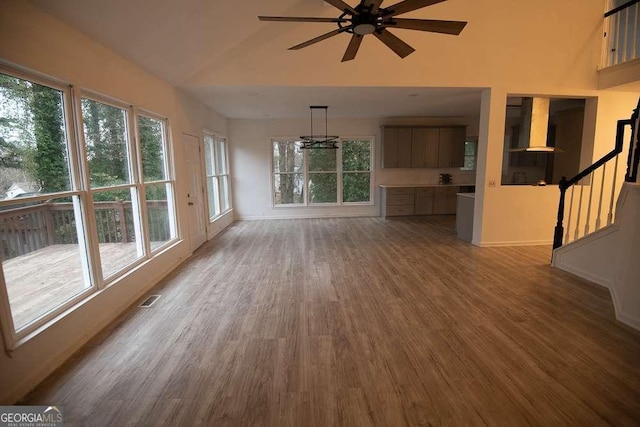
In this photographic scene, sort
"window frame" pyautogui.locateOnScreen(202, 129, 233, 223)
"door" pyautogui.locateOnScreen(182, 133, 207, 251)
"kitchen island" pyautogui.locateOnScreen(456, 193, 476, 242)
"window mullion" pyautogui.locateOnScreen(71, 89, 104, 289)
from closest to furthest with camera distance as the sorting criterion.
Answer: "window mullion" pyautogui.locateOnScreen(71, 89, 104, 289), "door" pyautogui.locateOnScreen(182, 133, 207, 251), "kitchen island" pyautogui.locateOnScreen(456, 193, 476, 242), "window frame" pyautogui.locateOnScreen(202, 129, 233, 223)

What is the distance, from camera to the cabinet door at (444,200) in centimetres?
821

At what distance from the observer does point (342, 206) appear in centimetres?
848

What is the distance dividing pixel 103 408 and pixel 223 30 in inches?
155

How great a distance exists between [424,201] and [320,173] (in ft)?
9.84

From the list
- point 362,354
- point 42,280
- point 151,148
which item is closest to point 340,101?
point 151,148

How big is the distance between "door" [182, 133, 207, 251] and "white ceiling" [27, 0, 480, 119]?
89cm

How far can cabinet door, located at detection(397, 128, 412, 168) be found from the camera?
799 centimetres

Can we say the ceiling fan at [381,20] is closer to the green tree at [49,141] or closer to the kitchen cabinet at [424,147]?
the green tree at [49,141]

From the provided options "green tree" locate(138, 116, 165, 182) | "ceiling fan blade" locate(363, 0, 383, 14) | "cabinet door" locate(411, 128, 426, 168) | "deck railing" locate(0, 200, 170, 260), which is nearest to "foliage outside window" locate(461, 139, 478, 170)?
"cabinet door" locate(411, 128, 426, 168)

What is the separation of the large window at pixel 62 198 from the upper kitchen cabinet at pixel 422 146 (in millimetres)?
6046

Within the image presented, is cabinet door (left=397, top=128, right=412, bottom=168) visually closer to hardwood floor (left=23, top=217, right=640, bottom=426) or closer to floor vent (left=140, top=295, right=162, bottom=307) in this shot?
hardwood floor (left=23, top=217, right=640, bottom=426)

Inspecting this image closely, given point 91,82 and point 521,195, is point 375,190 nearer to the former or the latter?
point 521,195

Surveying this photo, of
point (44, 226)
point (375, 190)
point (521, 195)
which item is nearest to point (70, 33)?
point (44, 226)

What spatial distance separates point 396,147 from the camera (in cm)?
804
